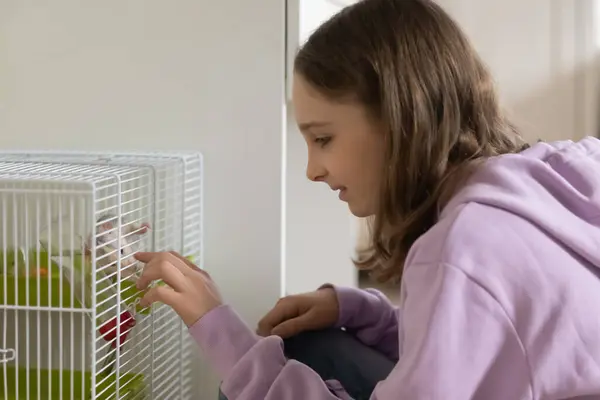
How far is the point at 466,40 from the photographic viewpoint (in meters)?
0.82

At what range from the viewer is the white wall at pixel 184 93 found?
1.17m

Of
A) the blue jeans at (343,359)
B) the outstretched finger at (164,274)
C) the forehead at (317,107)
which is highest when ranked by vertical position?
the forehead at (317,107)

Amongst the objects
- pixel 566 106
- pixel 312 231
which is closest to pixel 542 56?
pixel 566 106

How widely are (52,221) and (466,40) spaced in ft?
1.96

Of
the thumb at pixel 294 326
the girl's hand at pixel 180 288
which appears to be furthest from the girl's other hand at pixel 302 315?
the girl's hand at pixel 180 288

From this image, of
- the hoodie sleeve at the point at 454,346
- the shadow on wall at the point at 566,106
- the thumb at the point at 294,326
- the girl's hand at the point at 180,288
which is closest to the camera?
the hoodie sleeve at the point at 454,346

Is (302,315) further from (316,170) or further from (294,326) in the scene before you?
Answer: (316,170)

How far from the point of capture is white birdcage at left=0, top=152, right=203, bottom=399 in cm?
92

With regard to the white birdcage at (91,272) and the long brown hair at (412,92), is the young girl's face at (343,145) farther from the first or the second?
the white birdcage at (91,272)

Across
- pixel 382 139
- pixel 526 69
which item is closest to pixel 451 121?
pixel 382 139

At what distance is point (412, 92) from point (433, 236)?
163mm

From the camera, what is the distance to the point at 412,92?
0.76 m

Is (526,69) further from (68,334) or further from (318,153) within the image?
(68,334)

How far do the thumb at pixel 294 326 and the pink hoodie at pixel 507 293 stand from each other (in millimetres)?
292
